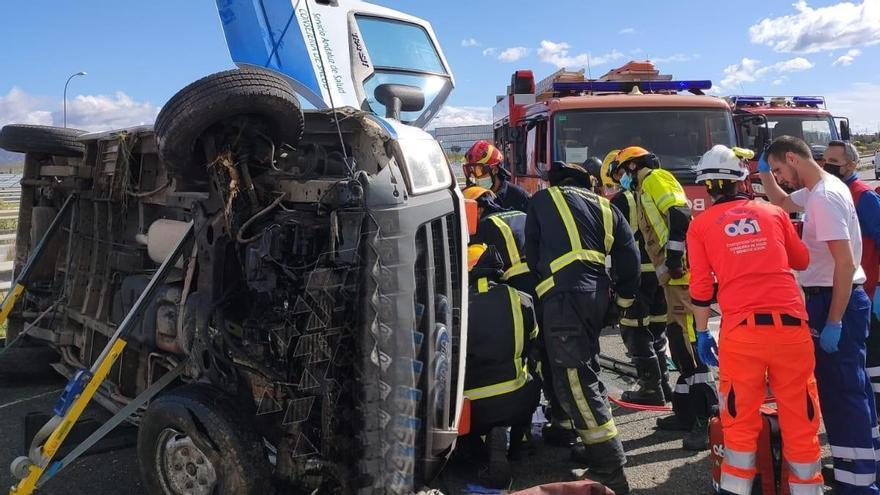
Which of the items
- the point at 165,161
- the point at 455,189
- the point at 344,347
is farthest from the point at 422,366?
the point at 165,161

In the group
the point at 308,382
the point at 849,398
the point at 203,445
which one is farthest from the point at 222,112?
the point at 849,398

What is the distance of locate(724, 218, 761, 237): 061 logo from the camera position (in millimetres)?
3186

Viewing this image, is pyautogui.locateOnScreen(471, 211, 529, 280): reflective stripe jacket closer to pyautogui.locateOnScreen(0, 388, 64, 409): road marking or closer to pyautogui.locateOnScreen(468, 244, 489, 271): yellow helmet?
pyautogui.locateOnScreen(468, 244, 489, 271): yellow helmet

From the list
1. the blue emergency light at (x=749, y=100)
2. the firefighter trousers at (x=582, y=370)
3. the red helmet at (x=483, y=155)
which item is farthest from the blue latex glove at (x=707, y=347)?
the blue emergency light at (x=749, y=100)

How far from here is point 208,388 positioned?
290 cm

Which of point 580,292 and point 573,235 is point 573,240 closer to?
point 573,235

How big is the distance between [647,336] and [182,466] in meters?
3.34

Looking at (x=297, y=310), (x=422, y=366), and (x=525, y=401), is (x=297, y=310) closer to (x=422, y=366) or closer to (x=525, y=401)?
(x=422, y=366)

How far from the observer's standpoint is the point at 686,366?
180 inches

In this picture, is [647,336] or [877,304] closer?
[877,304]

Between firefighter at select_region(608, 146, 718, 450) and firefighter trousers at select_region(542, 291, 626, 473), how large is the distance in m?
0.85

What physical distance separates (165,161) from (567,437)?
2.81 m

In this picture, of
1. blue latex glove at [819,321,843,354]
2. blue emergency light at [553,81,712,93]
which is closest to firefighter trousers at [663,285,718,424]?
blue latex glove at [819,321,843,354]

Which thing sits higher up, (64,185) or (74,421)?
(64,185)
